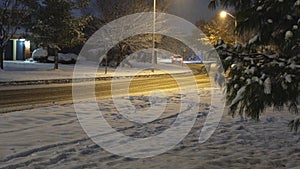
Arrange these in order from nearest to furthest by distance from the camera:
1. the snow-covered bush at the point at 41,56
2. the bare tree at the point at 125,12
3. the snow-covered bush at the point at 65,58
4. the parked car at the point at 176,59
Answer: the bare tree at the point at 125,12, the snow-covered bush at the point at 65,58, the snow-covered bush at the point at 41,56, the parked car at the point at 176,59

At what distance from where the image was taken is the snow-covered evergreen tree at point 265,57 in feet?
17.1

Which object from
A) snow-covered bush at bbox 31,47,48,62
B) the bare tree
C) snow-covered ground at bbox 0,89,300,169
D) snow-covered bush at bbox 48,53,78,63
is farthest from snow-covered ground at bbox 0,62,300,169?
snow-covered bush at bbox 31,47,48,62

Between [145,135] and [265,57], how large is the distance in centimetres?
341

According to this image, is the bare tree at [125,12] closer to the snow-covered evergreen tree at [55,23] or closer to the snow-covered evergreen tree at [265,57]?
the snow-covered evergreen tree at [55,23]

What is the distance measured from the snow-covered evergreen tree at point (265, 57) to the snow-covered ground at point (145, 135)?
113 centimetres

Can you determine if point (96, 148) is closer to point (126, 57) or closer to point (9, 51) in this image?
point (126, 57)

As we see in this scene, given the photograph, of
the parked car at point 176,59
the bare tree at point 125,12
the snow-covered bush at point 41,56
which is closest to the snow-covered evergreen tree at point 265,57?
the bare tree at point 125,12

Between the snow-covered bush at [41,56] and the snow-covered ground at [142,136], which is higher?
the snow-covered bush at [41,56]

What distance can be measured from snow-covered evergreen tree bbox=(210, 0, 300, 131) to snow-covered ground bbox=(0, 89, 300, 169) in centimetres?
113

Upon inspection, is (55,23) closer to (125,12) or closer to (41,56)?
(125,12)

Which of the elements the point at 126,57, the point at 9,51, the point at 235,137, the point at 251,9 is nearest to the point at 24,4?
the point at 126,57

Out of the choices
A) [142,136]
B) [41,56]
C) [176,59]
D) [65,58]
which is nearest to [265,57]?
[142,136]

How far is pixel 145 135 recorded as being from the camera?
834 cm

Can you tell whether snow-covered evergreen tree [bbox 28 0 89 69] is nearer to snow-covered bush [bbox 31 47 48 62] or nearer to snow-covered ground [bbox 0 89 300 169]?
snow-covered bush [bbox 31 47 48 62]
